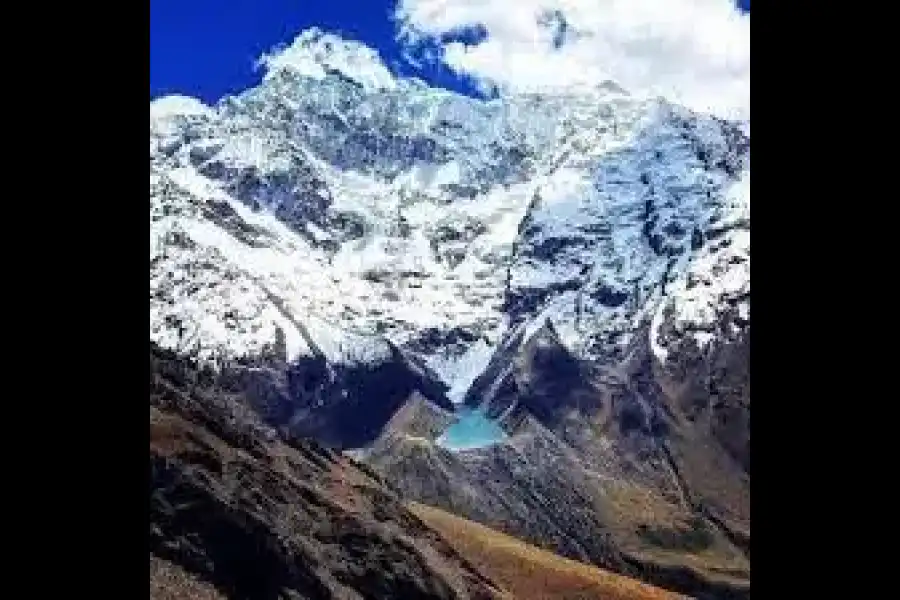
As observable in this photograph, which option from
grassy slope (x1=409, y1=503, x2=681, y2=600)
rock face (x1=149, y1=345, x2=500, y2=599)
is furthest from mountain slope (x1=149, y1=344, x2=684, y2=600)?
grassy slope (x1=409, y1=503, x2=681, y2=600)

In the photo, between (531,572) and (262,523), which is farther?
(531,572)

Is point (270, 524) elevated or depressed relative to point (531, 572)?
elevated

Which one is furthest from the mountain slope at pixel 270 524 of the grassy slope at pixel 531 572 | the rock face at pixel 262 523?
the grassy slope at pixel 531 572

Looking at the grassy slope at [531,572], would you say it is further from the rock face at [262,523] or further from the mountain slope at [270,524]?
the rock face at [262,523]

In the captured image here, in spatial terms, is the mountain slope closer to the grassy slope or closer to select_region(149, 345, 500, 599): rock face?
select_region(149, 345, 500, 599): rock face

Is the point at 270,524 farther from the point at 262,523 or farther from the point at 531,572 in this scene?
the point at 531,572

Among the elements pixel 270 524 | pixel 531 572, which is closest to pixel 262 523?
pixel 270 524
